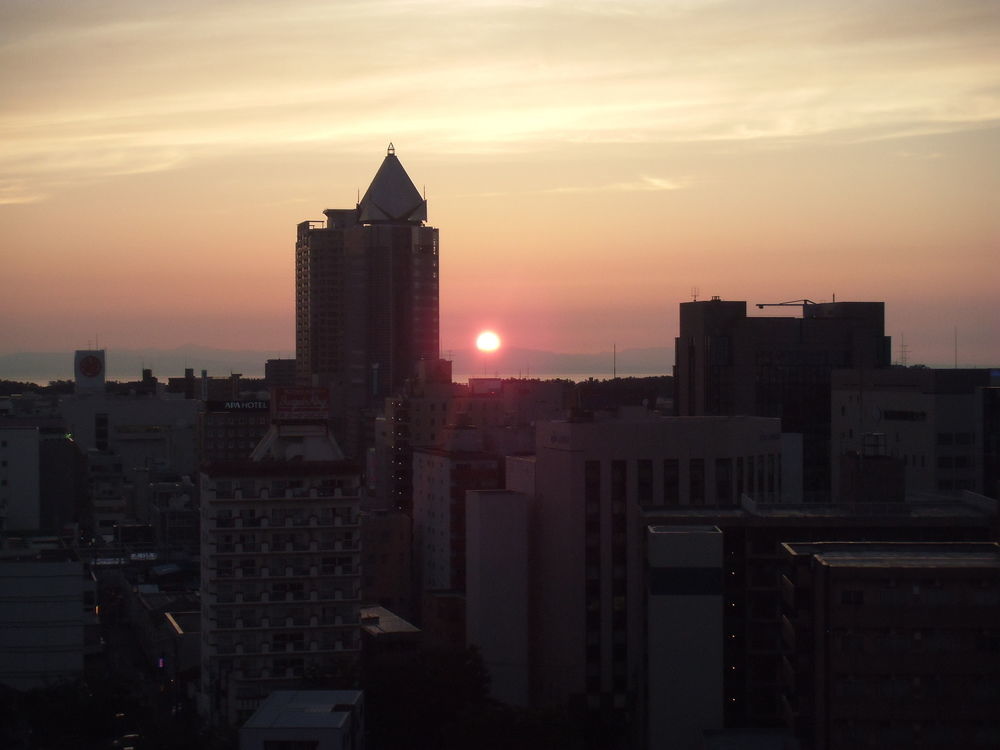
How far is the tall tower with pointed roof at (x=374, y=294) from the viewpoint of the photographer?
15962cm

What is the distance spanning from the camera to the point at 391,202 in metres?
165

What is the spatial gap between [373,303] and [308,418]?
117m

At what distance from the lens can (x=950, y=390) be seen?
6225cm

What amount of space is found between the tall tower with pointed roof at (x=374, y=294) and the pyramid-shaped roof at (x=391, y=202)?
109 millimetres

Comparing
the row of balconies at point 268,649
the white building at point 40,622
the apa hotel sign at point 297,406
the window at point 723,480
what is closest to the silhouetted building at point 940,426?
the window at point 723,480

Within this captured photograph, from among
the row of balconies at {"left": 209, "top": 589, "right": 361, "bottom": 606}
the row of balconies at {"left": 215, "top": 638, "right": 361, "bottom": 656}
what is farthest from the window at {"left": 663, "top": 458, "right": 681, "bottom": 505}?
the row of balconies at {"left": 215, "top": 638, "right": 361, "bottom": 656}

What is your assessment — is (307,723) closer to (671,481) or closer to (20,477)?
(671,481)

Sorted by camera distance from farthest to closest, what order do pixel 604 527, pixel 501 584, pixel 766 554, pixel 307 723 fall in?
pixel 501 584 → pixel 604 527 → pixel 766 554 → pixel 307 723

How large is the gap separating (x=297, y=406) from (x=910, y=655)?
22820 mm

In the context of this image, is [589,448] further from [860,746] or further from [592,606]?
[860,746]

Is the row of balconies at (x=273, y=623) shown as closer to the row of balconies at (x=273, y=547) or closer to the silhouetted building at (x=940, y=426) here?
the row of balconies at (x=273, y=547)

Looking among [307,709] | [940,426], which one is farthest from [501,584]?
[940,426]

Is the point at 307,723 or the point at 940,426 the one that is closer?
the point at 307,723

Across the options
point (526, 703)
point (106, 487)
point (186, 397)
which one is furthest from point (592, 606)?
point (186, 397)
